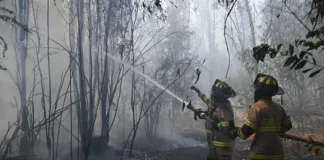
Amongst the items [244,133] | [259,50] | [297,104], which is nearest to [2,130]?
[244,133]

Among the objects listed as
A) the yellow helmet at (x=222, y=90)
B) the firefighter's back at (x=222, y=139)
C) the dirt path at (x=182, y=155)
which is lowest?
the dirt path at (x=182, y=155)

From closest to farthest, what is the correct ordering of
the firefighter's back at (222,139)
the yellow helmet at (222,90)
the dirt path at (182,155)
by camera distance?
the firefighter's back at (222,139)
the yellow helmet at (222,90)
the dirt path at (182,155)

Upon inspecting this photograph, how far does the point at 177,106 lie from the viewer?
49.6ft

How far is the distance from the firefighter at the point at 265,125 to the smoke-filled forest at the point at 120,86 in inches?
0.9

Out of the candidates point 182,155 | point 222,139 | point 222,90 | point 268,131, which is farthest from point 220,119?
point 182,155

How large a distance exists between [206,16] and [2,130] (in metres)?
41.4

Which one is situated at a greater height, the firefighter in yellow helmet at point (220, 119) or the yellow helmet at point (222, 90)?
the yellow helmet at point (222, 90)

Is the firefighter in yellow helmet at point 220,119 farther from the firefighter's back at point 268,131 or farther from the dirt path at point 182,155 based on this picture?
the dirt path at point 182,155

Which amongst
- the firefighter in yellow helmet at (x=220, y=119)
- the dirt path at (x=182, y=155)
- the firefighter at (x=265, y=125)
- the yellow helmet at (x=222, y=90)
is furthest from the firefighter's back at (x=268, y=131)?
the dirt path at (x=182, y=155)

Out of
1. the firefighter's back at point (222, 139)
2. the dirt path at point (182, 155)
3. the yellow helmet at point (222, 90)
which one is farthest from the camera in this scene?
the dirt path at point (182, 155)

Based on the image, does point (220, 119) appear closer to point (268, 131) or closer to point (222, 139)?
point (222, 139)

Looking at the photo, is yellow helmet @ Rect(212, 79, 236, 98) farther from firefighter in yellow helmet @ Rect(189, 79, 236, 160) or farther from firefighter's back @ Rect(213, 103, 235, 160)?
firefighter's back @ Rect(213, 103, 235, 160)

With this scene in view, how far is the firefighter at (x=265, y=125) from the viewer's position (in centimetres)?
344

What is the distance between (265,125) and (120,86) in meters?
2.22
